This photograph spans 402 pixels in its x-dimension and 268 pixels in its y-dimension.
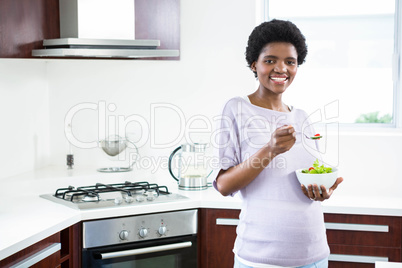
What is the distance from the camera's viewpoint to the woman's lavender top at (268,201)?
5.47 ft

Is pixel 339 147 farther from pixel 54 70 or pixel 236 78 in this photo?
pixel 54 70

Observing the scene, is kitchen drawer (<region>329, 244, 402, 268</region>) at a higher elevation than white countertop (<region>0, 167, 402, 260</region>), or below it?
below

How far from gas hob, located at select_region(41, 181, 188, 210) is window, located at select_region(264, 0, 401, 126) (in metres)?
1.08

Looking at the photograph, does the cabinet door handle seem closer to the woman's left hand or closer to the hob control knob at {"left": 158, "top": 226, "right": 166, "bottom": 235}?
the hob control knob at {"left": 158, "top": 226, "right": 166, "bottom": 235}

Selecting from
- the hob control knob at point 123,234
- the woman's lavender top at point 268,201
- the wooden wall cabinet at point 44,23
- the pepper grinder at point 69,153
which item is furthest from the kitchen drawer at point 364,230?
the pepper grinder at point 69,153

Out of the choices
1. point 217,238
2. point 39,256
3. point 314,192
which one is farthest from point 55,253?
point 314,192

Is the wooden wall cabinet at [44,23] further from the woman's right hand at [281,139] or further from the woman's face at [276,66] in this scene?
the woman's right hand at [281,139]

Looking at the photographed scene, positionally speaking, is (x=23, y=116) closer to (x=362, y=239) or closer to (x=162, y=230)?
(x=162, y=230)

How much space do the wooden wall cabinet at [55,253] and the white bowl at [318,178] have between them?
0.97 m

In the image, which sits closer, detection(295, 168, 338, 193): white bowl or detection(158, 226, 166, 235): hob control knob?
detection(295, 168, 338, 193): white bowl

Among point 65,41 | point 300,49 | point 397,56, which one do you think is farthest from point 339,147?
point 65,41

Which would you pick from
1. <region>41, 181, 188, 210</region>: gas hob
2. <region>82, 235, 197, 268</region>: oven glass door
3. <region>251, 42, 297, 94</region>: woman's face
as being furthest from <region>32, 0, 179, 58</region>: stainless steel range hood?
<region>251, 42, 297, 94</region>: woman's face

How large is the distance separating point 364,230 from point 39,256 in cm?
141

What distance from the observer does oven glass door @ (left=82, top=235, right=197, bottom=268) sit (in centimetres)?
229
